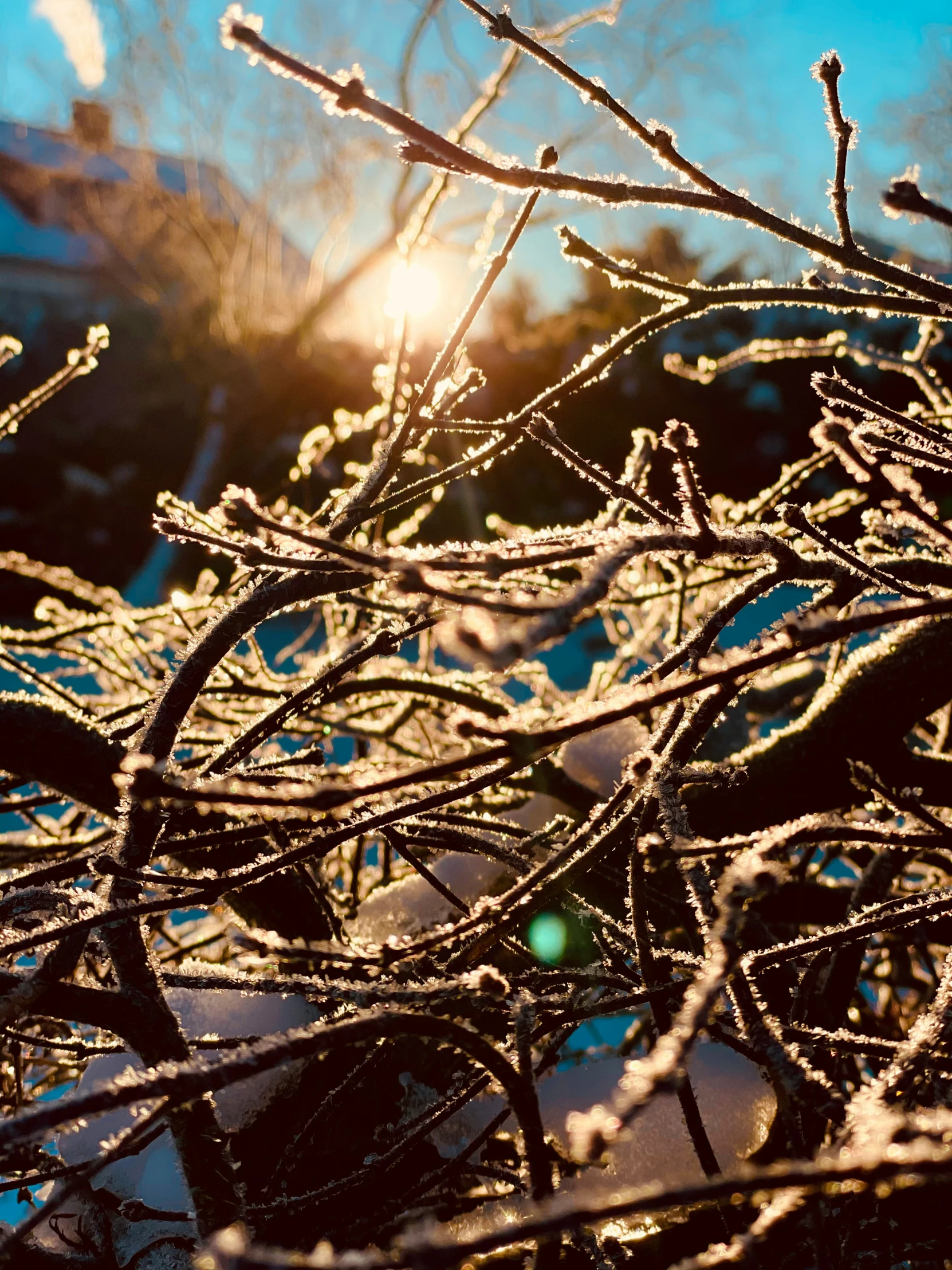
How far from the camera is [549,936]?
99cm

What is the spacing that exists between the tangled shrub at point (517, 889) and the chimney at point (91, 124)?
16320 millimetres

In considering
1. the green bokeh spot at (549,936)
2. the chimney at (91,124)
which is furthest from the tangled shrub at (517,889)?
the chimney at (91,124)

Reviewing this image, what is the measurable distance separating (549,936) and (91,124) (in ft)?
56.0

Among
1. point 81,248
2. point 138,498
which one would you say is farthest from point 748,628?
point 81,248

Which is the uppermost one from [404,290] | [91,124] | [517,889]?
[91,124]

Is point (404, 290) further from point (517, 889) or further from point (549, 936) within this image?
point (549, 936)

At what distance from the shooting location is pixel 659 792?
18.6 inches

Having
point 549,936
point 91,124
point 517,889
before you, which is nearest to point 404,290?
point 517,889

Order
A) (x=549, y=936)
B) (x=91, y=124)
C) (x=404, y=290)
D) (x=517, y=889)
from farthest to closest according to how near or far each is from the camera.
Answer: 1. (x=91, y=124)
2. (x=549, y=936)
3. (x=404, y=290)
4. (x=517, y=889)

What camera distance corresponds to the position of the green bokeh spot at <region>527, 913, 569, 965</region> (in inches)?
38.4

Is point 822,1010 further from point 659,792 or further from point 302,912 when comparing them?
point 302,912

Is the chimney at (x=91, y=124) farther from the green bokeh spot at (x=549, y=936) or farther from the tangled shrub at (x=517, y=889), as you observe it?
the green bokeh spot at (x=549, y=936)

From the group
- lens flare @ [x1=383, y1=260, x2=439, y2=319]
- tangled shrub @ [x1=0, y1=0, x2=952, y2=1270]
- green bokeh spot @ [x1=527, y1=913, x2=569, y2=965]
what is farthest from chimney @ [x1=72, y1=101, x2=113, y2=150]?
green bokeh spot @ [x1=527, y1=913, x2=569, y2=965]

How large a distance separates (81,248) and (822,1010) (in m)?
16.3
